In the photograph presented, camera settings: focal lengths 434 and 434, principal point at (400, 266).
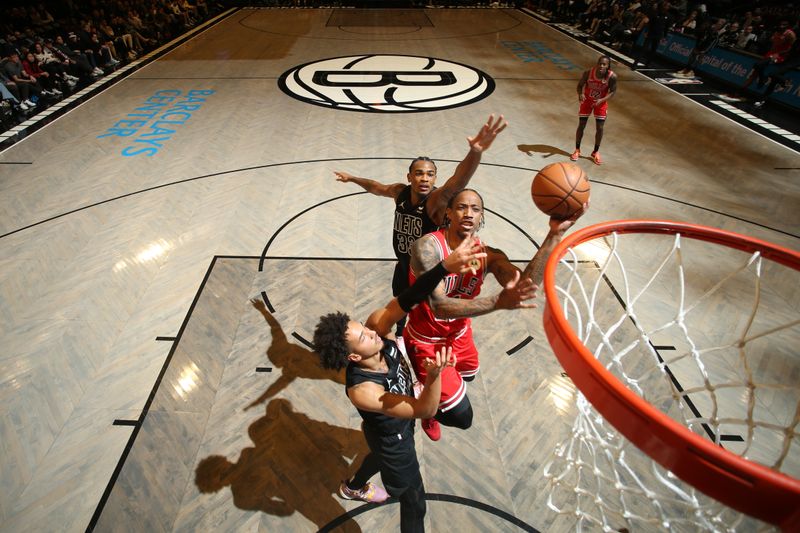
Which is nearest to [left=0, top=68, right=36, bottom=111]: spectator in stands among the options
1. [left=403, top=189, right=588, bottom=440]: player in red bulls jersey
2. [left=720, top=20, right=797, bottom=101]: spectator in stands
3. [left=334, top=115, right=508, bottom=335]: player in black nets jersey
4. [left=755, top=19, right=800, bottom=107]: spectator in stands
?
[left=334, top=115, right=508, bottom=335]: player in black nets jersey

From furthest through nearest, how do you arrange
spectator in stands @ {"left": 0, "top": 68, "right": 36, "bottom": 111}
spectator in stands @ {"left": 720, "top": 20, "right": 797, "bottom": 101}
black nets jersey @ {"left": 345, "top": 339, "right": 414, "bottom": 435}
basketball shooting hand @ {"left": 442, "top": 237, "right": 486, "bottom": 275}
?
A: spectator in stands @ {"left": 720, "top": 20, "right": 797, "bottom": 101} < spectator in stands @ {"left": 0, "top": 68, "right": 36, "bottom": 111} < black nets jersey @ {"left": 345, "top": 339, "right": 414, "bottom": 435} < basketball shooting hand @ {"left": 442, "top": 237, "right": 486, "bottom": 275}

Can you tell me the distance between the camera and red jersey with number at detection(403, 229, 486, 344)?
265 cm

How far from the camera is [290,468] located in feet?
10.0

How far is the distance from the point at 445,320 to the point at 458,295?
19 centimetres

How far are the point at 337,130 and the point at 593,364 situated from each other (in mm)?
7717

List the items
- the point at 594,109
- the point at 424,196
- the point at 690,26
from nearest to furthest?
the point at 424,196 → the point at 594,109 → the point at 690,26

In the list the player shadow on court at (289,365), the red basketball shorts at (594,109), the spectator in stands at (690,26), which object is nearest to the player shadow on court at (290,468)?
the player shadow on court at (289,365)

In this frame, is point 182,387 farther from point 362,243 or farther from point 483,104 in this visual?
point 483,104

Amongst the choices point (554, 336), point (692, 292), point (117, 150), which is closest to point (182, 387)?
point (554, 336)

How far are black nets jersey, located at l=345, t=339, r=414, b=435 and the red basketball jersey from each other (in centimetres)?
636

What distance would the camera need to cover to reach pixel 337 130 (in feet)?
27.5

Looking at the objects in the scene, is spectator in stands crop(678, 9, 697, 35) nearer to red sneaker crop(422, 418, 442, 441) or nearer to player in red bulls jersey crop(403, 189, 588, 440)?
player in red bulls jersey crop(403, 189, 588, 440)

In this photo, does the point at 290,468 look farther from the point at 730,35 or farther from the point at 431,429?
the point at 730,35

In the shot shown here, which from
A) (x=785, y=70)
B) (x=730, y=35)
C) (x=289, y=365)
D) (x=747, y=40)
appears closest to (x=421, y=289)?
(x=289, y=365)
